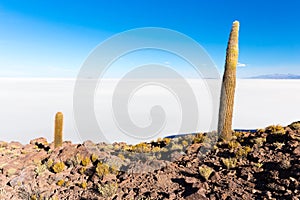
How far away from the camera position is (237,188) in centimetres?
485

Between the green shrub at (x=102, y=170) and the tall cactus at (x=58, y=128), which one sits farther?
the tall cactus at (x=58, y=128)

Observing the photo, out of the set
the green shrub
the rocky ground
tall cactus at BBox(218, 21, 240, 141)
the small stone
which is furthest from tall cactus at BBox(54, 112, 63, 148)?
the small stone

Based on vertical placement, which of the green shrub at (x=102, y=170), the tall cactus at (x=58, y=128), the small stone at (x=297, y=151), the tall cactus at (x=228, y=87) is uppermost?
the tall cactus at (x=228, y=87)

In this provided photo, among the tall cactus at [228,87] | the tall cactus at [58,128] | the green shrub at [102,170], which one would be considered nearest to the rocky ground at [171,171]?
the green shrub at [102,170]

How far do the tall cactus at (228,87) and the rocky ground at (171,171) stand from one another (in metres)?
0.49

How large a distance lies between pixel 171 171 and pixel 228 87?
3182mm

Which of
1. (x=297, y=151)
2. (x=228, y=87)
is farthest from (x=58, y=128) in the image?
(x=297, y=151)

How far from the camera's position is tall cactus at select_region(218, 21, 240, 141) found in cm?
747

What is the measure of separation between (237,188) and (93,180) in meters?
3.42

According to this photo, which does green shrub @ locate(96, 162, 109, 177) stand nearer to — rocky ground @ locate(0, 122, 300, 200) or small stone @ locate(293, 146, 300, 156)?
rocky ground @ locate(0, 122, 300, 200)

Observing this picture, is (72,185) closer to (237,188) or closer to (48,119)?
(237,188)


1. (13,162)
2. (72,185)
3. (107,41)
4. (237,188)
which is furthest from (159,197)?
(107,41)

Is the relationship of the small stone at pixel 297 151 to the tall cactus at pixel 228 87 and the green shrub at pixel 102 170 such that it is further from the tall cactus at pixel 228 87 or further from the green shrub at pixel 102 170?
the green shrub at pixel 102 170

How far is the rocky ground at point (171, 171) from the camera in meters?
4.92
